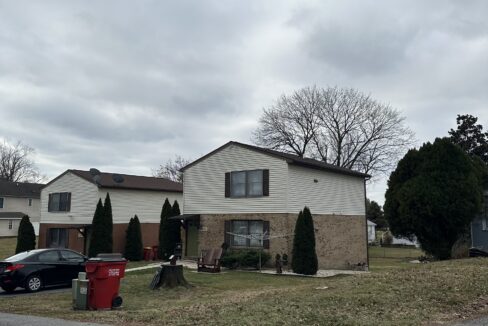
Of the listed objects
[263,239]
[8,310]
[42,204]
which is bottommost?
[8,310]

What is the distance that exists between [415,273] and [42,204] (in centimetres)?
2764

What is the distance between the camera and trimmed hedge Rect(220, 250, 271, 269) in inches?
859

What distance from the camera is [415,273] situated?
13.9m

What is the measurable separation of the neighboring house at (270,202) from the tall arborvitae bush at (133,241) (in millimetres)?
3925

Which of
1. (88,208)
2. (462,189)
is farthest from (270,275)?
(88,208)

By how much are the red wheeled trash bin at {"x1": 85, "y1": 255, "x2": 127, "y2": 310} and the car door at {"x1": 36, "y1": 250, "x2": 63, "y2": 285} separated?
534 centimetres

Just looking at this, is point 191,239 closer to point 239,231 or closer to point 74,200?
point 239,231

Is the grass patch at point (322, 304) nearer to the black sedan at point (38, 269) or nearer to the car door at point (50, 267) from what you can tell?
the black sedan at point (38, 269)

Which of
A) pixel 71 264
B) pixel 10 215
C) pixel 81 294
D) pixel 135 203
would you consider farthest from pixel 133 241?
pixel 10 215

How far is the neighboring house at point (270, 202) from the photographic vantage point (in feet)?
74.9

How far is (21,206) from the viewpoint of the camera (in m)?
55.5

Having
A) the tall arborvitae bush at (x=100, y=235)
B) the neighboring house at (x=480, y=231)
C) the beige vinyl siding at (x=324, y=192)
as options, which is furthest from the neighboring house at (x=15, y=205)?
the neighboring house at (x=480, y=231)

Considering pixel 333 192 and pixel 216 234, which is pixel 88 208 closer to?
pixel 216 234

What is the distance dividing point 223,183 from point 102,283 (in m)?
13.9
